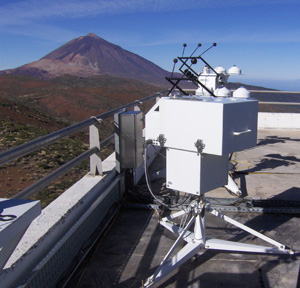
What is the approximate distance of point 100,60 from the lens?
432 feet

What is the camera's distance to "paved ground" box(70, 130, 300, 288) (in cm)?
271

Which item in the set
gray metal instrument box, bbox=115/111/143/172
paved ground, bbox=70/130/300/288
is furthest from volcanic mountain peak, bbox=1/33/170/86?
paved ground, bbox=70/130/300/288

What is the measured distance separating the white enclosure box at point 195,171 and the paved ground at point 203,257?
0.62m

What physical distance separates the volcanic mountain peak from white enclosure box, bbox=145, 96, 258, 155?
107 metres

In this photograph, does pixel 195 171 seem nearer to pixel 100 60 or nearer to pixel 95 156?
pixel 95 156

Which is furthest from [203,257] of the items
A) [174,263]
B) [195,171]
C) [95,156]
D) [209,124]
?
[95,156]

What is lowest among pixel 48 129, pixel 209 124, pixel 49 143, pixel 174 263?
pixel 48 129

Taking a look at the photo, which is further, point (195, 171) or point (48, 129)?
point (48, 129)

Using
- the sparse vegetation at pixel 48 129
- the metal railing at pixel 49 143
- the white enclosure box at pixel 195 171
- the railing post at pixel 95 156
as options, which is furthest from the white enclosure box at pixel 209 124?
the sparse vegetation at pixel 48 129

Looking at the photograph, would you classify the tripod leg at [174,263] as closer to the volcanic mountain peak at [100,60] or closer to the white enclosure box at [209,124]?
the white enclosure box at [209,124]

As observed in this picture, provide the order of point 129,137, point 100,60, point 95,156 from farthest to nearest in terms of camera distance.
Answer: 1. point 100,60
2. point 129,137
3. point 95,156

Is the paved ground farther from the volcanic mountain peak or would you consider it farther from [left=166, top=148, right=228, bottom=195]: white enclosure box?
the volcanic mountain peak

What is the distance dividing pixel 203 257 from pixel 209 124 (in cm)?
118

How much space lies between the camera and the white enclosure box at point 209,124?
2547 millimetres
